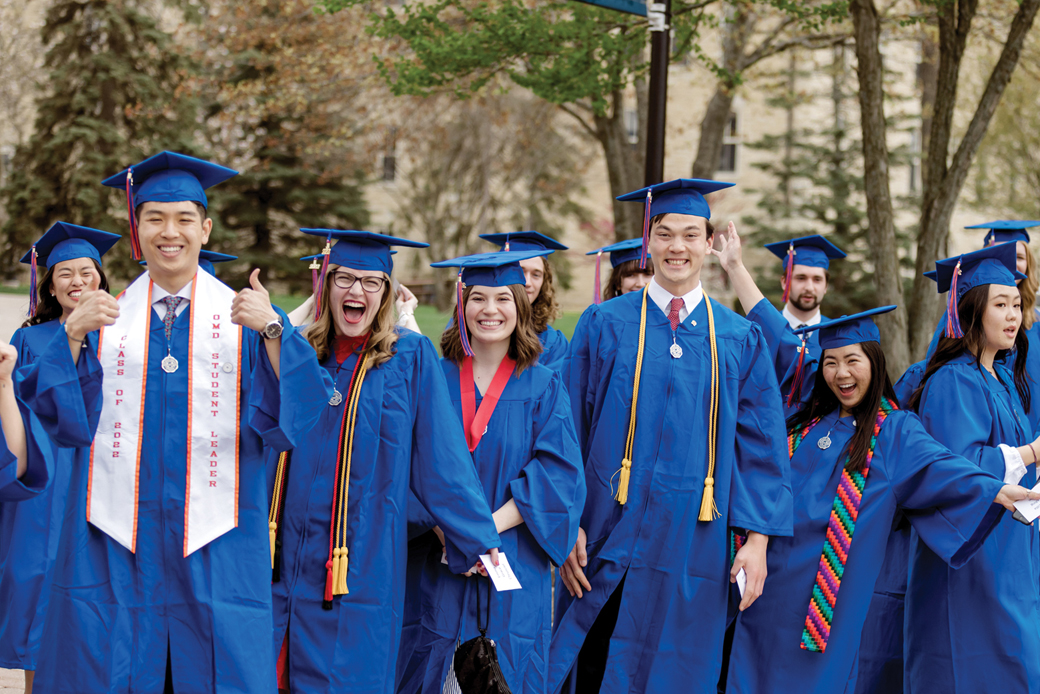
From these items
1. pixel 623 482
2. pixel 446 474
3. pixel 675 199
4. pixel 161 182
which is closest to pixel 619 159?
pixel 675 199

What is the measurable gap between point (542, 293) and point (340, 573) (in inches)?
93.7

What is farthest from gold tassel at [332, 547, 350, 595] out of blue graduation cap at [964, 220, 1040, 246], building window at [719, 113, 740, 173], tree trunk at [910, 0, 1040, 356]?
building window at [719, 113, 740, 173]

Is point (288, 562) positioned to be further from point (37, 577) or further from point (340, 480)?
point (37, 577)

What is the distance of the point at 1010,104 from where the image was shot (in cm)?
1928

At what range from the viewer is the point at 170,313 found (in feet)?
10.2

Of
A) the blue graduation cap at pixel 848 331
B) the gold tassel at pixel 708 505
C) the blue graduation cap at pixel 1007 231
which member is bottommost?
the gold tassel at pixel 708 505

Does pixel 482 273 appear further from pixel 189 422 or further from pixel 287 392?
pixel 189 422

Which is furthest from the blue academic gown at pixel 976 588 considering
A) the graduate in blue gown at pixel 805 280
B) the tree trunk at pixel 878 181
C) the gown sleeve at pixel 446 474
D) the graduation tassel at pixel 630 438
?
the tree trunk at pixel 878 181

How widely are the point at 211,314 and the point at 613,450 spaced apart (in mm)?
1661

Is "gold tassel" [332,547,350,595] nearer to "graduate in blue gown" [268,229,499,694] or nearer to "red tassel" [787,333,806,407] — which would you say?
"graduate in blue gown" [268,229,499,694]

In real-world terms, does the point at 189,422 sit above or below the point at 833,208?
below

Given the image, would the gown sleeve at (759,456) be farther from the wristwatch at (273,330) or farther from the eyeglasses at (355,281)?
the wristwatch at (273,330)

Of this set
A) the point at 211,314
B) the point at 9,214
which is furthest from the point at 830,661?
the point at 9,214

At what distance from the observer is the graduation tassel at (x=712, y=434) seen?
3844 millimetres
